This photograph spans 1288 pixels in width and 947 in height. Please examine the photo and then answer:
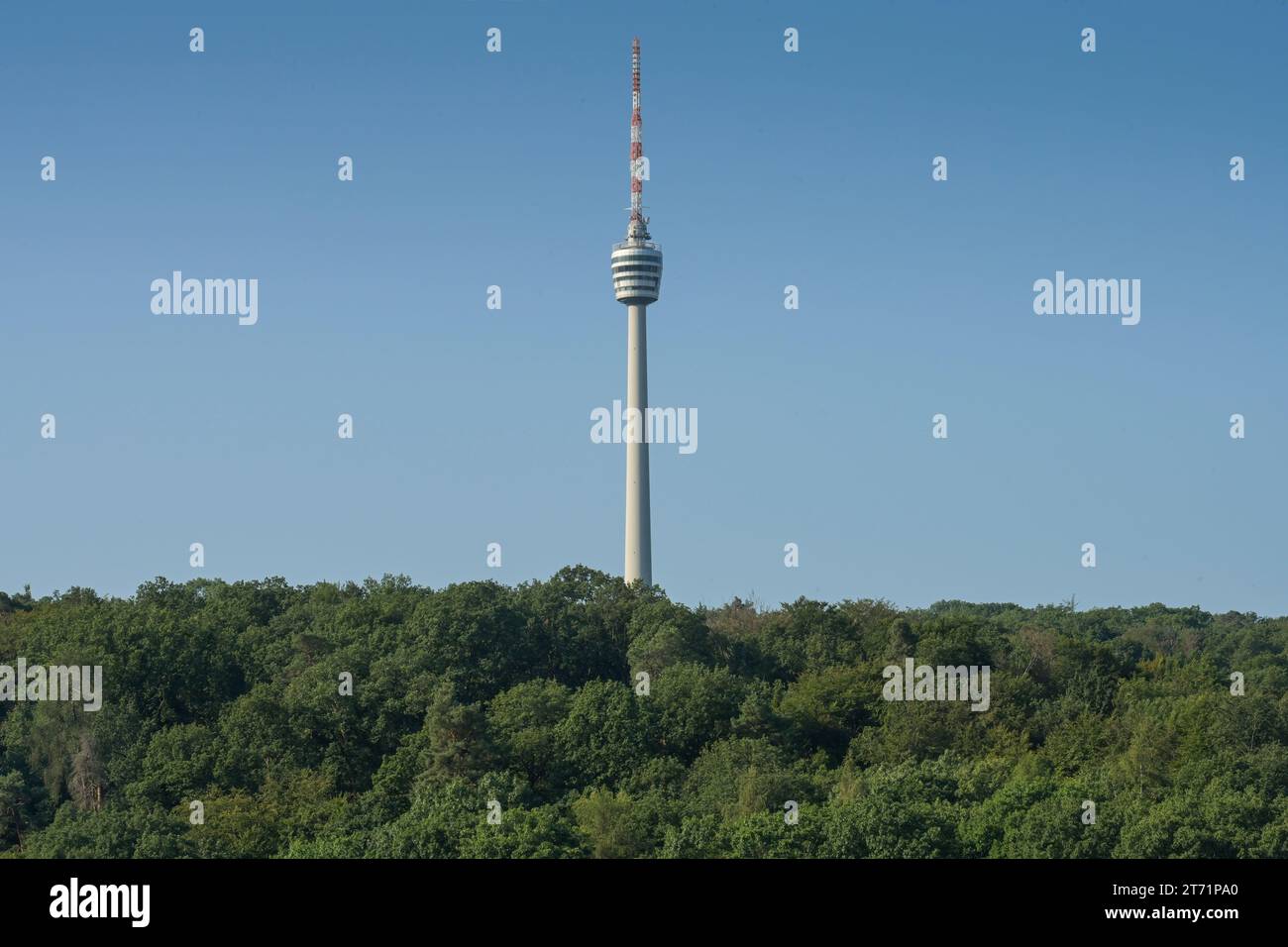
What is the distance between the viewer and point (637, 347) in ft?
523

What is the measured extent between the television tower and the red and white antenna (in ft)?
0.29

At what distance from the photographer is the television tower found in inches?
6245

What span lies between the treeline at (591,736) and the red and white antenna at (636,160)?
5466cm

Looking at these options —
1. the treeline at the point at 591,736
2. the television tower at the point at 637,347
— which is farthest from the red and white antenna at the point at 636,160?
the treeline at the point at 591,736

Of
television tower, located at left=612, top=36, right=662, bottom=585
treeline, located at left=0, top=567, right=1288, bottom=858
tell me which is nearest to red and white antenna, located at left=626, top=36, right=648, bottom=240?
television tower, located at left=612, top=36, right=662, bottom=585

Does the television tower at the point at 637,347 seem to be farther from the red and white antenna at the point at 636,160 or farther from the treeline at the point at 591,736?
the treeline at the point at 591,736

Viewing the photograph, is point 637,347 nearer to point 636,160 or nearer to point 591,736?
point 636,160

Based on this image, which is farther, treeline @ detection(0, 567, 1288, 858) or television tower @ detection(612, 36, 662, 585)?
television tower @ detection(612, 36, 662, 585)

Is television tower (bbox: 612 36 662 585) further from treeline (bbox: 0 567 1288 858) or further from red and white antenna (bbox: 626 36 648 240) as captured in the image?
treeline (bbox: 0 567 1288 858)

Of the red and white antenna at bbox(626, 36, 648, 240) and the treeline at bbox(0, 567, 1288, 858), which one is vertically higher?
the red and white antenna at bbox(626, 36, 648, 240)

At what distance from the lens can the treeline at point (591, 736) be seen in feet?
189
